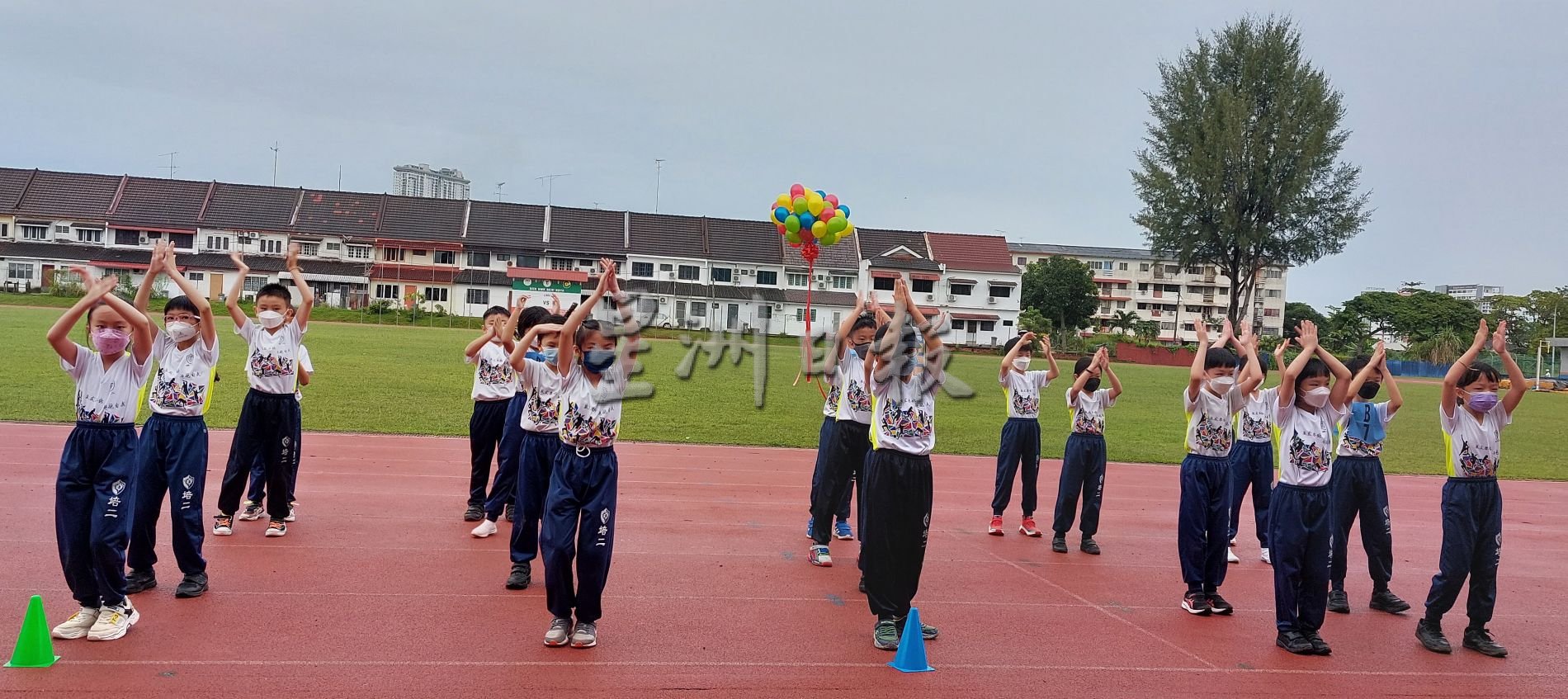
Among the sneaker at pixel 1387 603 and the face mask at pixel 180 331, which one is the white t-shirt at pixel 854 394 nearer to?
the sneaker at pixel 1387 603

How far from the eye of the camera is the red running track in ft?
15.9

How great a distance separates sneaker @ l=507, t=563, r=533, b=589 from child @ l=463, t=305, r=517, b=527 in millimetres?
1596

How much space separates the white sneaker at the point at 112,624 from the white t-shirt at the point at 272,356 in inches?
87.8

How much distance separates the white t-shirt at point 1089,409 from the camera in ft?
27.7

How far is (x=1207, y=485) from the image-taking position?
21.9 ft

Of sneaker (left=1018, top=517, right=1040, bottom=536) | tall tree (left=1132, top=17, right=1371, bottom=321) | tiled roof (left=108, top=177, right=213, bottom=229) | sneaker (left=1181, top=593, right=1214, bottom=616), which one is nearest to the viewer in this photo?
sneaker (left=1181, top=593, right=1214, bottom=616)

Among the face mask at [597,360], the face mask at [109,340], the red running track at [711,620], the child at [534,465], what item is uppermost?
the face mask at [597,360]

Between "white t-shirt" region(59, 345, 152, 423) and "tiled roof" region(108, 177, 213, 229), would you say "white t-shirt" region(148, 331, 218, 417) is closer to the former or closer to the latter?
"white t-shirt" region(59, 345, 152, 423)

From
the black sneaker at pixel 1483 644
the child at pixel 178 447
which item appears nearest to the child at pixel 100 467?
the child at pixel 178 447

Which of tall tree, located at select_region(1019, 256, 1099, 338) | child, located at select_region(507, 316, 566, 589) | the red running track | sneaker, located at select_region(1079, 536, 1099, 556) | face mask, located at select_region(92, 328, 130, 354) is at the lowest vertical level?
the red running track

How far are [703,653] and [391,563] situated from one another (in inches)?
113

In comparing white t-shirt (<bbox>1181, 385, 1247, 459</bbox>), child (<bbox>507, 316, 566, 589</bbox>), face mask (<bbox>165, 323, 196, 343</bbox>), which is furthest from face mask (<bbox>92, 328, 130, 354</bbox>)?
white t-shirt (<bbox>1181, 385, 1247, 459</bbox>)

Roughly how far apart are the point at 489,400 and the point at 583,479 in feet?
11.4

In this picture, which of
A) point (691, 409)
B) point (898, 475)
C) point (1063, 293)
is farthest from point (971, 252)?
point (898, 475)
